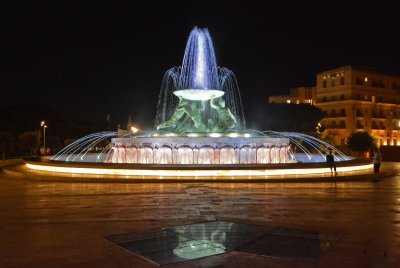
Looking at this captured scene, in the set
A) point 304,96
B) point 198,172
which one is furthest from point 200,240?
point 304,96

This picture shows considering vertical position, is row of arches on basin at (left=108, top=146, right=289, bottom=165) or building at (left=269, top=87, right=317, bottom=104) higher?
building at (left=269, top=87, right=317, bottom=104)

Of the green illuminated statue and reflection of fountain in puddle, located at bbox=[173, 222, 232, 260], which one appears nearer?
reflection of fountain in puddle, located at bbox=[173, 222, 232, 260]

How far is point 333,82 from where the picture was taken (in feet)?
236

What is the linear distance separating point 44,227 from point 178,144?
13.1 meters

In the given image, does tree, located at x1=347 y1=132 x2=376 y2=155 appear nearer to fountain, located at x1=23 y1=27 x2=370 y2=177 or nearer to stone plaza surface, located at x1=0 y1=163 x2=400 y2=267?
fountain, located at x1=23 y1=27 x2=370 y2=177

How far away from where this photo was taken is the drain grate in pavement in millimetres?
6484

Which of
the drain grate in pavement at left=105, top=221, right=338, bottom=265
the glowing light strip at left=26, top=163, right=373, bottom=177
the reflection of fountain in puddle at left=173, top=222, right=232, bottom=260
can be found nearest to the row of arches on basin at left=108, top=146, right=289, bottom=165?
the glowing light strip at left=26, top=163, right=373, bottom=177

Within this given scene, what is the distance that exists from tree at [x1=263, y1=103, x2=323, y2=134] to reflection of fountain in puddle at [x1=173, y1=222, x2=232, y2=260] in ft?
179

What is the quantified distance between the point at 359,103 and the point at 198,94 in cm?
5025

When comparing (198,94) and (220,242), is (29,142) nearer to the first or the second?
(198,94)

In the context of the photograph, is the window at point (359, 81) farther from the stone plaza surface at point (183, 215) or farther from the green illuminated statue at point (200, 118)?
the stone plaza surface at point (183, 215)

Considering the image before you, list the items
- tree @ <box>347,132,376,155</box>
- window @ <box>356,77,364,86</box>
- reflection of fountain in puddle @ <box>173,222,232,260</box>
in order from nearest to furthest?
reflection of fountain in puddle @ <box>173,222,232,260</box> → tree @ <box>347,132,376,155</box> → window @ <box>356,77,364,86</box>

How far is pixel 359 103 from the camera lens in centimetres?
6881

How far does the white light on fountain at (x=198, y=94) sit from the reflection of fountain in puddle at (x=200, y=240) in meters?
16.7
